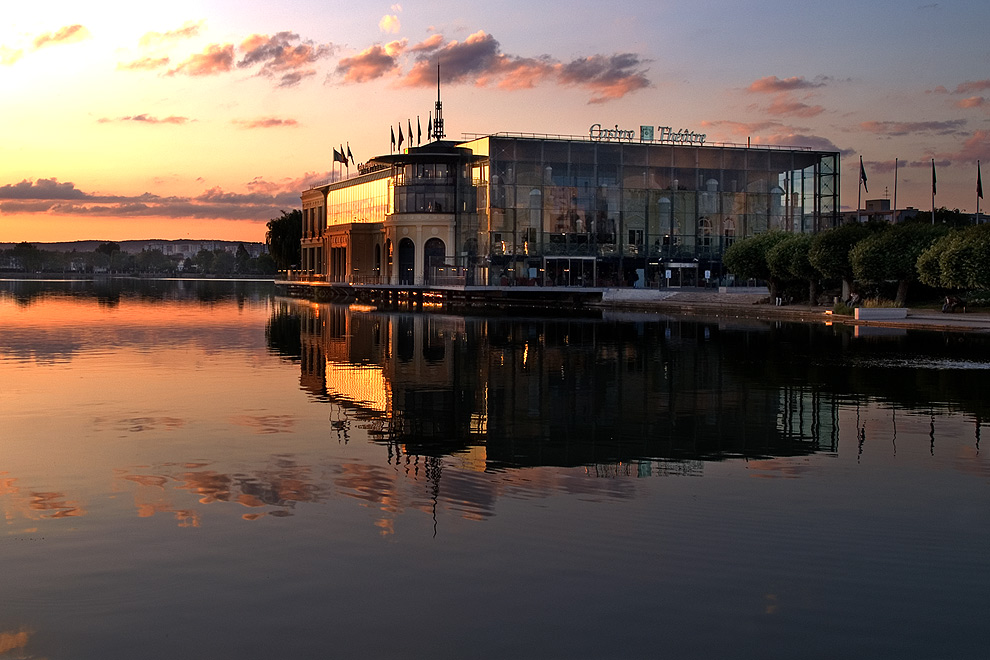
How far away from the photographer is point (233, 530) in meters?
15.1

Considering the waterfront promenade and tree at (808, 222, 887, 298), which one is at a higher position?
tree at (808, 222, 887, 298)

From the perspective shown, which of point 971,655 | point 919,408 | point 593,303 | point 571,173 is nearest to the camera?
point 971,655

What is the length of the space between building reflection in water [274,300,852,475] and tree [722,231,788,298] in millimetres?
38315

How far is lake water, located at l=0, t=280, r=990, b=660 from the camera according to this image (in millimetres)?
11266

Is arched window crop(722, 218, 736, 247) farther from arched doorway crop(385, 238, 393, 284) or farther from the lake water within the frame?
the lake water

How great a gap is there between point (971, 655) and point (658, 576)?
3686mm

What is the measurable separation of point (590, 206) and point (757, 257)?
104ft

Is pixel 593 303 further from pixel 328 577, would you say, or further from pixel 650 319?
pixel 328 577

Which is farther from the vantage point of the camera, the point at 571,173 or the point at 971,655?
the point at 571,173

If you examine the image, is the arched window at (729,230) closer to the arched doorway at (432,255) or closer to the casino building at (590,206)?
the casino building at (590,206)

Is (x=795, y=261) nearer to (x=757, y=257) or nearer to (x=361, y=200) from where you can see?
(x=757, y=257)

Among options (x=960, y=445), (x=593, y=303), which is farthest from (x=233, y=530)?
(x=593, y=303)

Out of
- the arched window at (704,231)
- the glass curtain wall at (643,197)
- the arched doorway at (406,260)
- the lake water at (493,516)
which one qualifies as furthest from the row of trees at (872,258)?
the arched doorway at (406,260)

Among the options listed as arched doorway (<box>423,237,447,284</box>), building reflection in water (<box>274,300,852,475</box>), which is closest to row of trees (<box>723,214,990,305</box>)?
building reflection in water (<box>274,300,852,475</box>)
